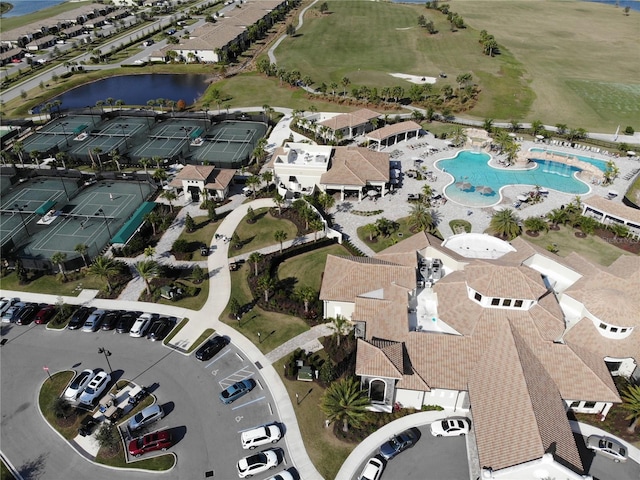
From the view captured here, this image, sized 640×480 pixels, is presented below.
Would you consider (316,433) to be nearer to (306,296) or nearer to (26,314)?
(306,296)

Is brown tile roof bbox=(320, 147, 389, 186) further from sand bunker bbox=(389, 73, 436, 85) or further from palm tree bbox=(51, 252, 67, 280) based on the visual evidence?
sand bunker bbox=(389, 73, 436, 85)

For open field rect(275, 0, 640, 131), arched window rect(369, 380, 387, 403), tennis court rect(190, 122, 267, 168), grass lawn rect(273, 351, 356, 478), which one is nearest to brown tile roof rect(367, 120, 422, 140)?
open field rect(275, 0, 640, 131)

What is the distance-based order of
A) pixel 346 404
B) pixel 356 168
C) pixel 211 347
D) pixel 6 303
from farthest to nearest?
pixel 356 168 → pixel 6 303 → pixel 211 347 → pixel 346 404

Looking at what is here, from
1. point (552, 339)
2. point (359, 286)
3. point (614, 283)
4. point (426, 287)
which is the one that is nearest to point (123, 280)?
point (359, 286)

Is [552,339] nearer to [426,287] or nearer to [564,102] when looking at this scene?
[426,287]

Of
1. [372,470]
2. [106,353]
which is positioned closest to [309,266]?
[106,353]

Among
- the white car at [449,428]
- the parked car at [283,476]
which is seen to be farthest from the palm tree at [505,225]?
the parked car at [283,476]
